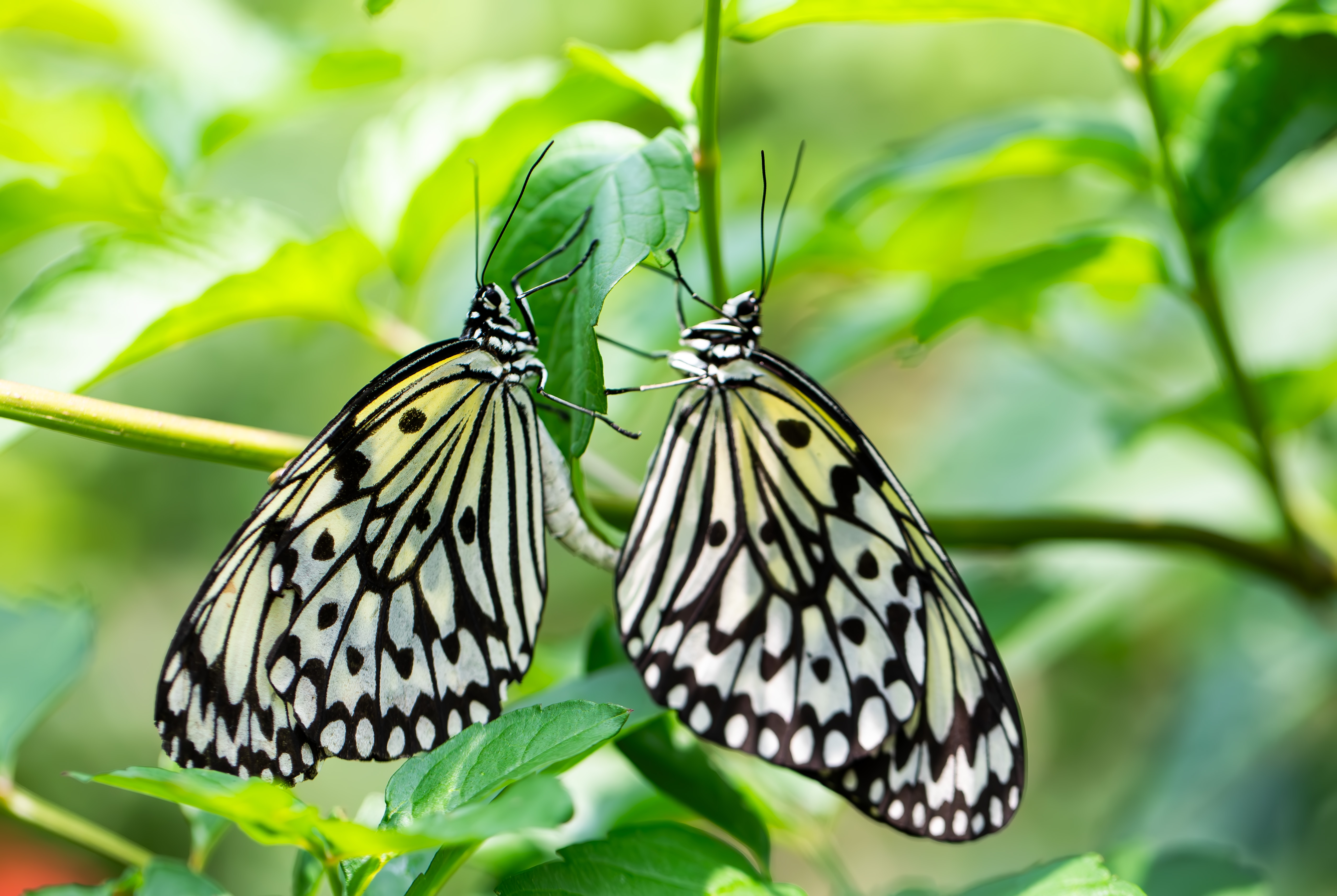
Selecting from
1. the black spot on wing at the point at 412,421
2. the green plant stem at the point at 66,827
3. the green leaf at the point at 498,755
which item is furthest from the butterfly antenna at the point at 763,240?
the green plant stem at the point at 66,827

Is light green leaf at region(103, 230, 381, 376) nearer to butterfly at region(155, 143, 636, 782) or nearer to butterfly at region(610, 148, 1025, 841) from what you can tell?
butterfly at region(155, 143, 636, 782)

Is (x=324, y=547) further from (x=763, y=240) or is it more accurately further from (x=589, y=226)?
(x=763, y=240)

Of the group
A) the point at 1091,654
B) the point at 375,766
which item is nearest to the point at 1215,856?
the point at 1091,654

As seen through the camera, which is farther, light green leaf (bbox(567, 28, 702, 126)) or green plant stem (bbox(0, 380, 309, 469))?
light green leaf (bbox(567, 28, 702, 126))

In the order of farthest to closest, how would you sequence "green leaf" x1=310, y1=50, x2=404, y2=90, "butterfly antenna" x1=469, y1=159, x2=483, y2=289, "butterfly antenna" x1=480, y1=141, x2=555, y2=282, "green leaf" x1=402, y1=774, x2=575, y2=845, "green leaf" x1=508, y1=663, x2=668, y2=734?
"green leaf" x1=310, y1=50, x2=404, y2=90 → "butterfly antenna" x1=469, y1=159, x2=483, y2=289 → "green leaf" x1=508, y1=663, x2=668, y2=734 → "butterfly antenna" x1=480, y1=141, x2=555, y2=282 → "green leaf" x1=402, y1=774, x2=575, y2=845

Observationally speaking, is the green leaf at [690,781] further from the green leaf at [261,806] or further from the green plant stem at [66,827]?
the green plant stem at [66,827]

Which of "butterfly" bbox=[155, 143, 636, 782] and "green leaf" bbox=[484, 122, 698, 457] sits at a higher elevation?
"green leaf" bbox=[484, 122, 698, 457]

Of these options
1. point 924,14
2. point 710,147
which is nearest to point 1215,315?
point 924,14

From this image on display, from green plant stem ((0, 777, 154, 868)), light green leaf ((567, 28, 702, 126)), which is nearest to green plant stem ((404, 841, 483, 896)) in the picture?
green plant stem ((0, 777, 154, 868))
